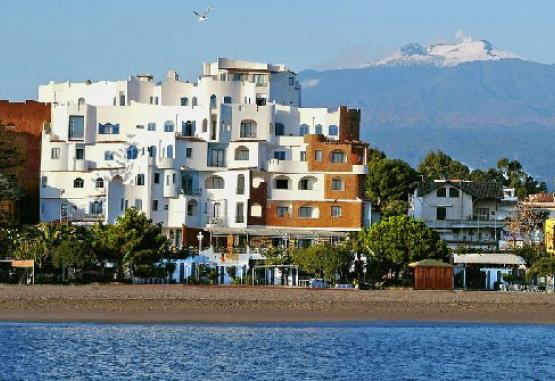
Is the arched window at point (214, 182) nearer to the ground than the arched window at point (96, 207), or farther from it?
farther from it

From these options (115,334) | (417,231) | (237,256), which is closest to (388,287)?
(417,231)

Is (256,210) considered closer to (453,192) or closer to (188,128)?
(188,128)

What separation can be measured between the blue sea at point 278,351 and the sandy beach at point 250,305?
205cm

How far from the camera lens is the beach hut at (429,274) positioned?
3556 inches

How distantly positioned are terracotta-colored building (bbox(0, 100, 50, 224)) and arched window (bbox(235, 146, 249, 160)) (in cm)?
1545

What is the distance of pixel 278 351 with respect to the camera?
203ft

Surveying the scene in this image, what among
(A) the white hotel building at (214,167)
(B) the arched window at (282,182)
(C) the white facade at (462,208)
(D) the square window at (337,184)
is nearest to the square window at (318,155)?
(A) the white hotel building at (214,167)

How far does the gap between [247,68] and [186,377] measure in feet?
232

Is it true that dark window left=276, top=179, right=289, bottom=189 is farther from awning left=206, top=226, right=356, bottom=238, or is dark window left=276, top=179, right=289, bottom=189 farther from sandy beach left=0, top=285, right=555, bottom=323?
sandy beach left=0, top=285, right=555, bottom=323

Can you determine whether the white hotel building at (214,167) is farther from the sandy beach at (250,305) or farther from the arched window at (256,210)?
the sandy beach at (250,305)

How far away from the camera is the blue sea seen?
5522 centimetres

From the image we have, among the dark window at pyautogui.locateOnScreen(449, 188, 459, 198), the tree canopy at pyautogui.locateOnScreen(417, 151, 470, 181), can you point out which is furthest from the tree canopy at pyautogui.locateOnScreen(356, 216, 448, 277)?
the tree canopy at pyautogui.locateOnScreen(417, 151, 470, 181)

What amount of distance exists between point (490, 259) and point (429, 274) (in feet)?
29.3

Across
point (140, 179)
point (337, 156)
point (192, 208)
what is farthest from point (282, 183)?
point (140, 179)
